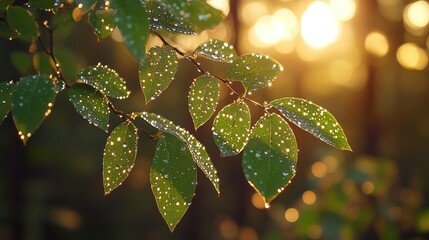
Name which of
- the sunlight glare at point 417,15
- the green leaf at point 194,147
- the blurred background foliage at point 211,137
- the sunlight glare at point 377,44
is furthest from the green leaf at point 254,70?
the sunlight glare at point 377,44

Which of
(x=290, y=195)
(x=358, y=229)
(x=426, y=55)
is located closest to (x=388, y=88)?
(x=290, y=195)

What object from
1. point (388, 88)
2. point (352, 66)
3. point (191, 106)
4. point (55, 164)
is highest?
point (191, 106)

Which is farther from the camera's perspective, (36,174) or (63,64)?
(36,174)

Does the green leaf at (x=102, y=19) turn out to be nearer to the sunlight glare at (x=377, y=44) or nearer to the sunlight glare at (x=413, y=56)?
the sunlight glare at (x=413, y=56)

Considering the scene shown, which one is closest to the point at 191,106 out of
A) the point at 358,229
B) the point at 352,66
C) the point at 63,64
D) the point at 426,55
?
the point at 63,64

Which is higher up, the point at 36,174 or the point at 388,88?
the point at 388,88

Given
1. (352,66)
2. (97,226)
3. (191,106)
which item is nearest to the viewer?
(191,106)

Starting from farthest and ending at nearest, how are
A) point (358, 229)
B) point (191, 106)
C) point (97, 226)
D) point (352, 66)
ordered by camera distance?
point (352, 66), point (97, 226), point (358, 229), point (191, 106)

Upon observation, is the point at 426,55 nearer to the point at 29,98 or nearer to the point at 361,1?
the point at 361,1
